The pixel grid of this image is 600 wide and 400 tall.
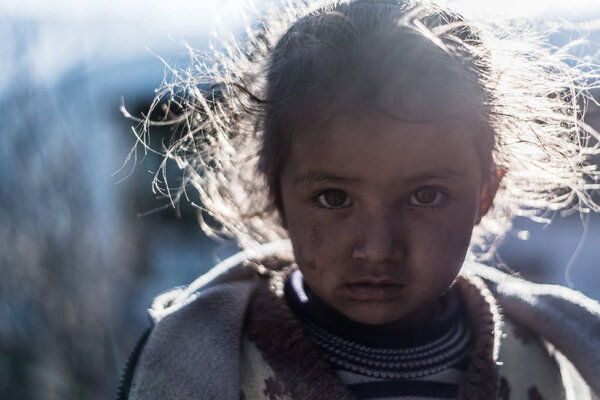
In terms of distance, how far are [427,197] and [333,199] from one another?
0.21 m

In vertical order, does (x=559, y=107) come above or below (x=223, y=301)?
above

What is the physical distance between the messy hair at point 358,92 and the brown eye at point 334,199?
0.49 feet

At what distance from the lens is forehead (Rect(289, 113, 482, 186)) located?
1495 millimetres

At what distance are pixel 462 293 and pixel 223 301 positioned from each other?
64 centimetres

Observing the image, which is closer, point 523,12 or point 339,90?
point 339,90

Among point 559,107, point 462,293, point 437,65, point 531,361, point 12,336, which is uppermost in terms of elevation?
point 437,65

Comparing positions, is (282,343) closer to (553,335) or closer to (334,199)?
(334,199)

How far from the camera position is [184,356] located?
5.00ft

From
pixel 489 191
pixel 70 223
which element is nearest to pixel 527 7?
pixel 489 191

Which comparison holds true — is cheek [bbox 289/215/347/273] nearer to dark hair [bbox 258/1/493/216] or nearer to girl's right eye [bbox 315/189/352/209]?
girl's right eye [bbox 315/189/352/209]

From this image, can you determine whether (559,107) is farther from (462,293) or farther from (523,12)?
(462,293)


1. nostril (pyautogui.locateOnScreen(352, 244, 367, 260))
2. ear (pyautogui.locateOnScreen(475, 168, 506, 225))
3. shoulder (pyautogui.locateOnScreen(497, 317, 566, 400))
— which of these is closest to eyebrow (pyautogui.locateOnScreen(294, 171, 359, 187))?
nostril (pyautogui.locateOnScreen(352, 244, 367, 260))

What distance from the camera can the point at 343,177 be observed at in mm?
1527

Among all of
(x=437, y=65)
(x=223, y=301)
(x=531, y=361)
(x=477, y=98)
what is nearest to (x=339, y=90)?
(x=437, y=65)
